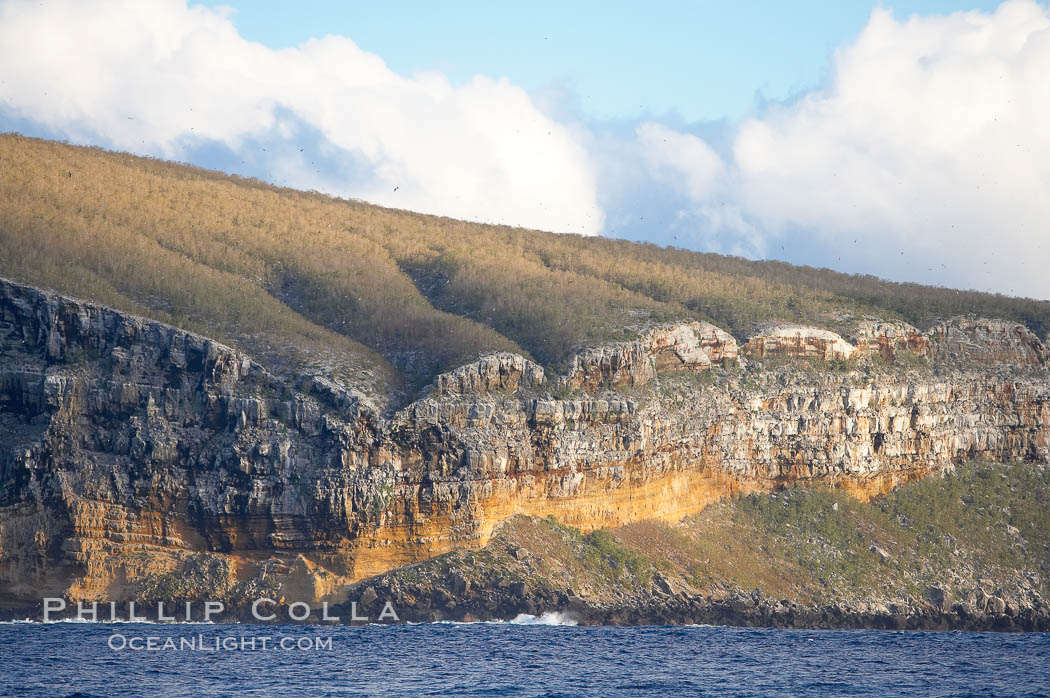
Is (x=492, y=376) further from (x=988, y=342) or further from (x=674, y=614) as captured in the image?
(x=988, y=342)

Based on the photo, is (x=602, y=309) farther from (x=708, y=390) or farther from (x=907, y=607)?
(x=907, y=607)

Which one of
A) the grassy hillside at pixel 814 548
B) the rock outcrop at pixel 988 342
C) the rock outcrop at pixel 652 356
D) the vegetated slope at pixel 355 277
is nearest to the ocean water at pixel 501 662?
the grassy hillside at pixel 814 548

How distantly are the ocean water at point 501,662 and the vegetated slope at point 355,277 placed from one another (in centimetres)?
1993

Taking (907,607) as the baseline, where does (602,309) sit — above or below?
above

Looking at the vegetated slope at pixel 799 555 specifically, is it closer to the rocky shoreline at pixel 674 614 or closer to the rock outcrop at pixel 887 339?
the rocky shoreline at pixel 674 614

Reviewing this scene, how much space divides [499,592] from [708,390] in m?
24.5

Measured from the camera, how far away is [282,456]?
73.2m

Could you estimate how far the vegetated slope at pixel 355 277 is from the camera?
273 ft

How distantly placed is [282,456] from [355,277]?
27704mm

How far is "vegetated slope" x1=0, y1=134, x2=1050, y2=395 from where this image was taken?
3275 inches

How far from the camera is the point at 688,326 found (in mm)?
91812

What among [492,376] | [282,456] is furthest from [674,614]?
[282,456]

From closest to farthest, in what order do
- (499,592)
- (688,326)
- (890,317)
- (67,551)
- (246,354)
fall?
(67,551)
(499,592)
(246,354)
(688,326)
(890,317)

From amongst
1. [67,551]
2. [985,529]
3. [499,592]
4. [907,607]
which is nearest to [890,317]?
[985,529]
